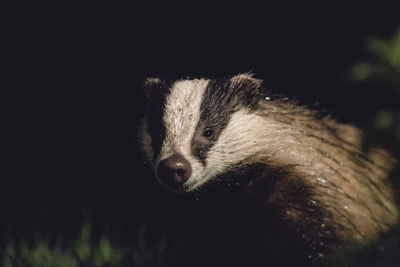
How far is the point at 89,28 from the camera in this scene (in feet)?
14.2

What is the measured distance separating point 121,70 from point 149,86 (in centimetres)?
60

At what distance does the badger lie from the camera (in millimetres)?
3428

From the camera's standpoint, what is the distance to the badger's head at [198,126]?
11.1 ft

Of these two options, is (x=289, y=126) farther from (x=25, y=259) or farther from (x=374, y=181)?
(x=25, y=259)

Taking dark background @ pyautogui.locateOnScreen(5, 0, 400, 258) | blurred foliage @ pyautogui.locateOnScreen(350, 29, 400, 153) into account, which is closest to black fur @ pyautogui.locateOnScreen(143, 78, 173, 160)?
dark background @ pyautogui.locateOnScreen(5, 0, 400, 258)

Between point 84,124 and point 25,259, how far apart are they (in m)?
1.29

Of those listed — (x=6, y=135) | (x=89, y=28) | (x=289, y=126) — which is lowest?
(x=289, y=126)

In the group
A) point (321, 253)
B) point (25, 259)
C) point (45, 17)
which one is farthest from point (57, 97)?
point (321, 253)

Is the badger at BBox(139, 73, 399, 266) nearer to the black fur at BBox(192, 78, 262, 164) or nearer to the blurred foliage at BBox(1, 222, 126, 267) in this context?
the black fur at BBox(192, 78, 262, 164)

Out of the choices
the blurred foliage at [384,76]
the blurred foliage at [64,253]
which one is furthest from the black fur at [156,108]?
the blurred foliage at [384,76]

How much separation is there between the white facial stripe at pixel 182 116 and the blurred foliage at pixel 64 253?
0.73 metres

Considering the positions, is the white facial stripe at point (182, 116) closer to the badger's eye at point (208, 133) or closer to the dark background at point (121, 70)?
the badger's eye at point (208, 133)

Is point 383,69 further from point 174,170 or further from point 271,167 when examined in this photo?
point 271,167

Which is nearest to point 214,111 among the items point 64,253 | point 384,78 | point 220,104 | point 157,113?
point 220,104
